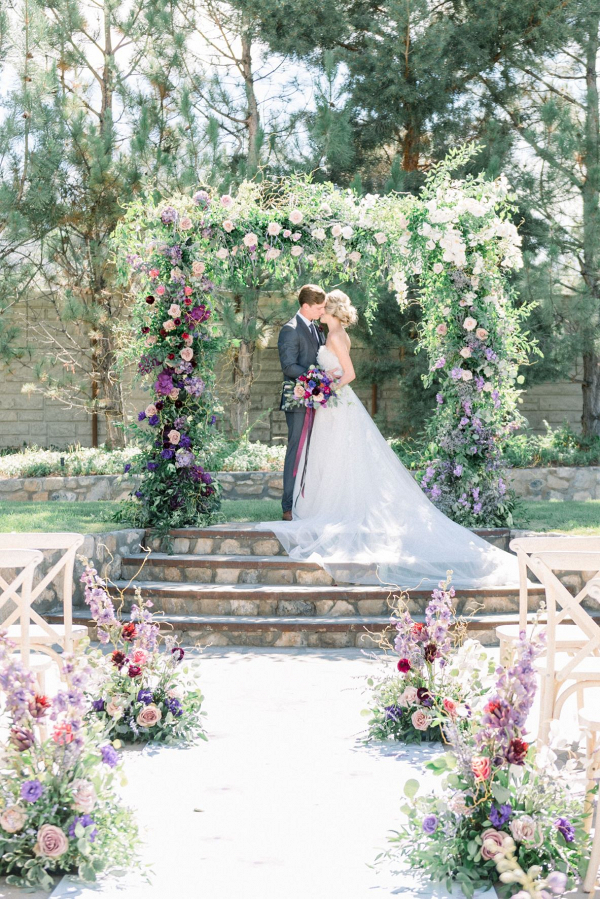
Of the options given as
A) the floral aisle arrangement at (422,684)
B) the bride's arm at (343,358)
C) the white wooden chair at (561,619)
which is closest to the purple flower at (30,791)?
the white wooden chair at (561,619)

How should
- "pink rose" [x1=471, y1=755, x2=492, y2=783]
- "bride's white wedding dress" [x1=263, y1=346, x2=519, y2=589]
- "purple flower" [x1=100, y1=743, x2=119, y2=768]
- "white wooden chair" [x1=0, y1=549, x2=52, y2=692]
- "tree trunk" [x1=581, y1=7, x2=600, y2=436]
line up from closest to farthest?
"pink rose" [x1=471, y1=755, x2=492, y2=783], "purple flower" [x1=100, y1=743, x2=119, y2=768], "white wooden chair" [x1=0, y1=549, x2=52, y2=692], "bride's white wedding dress" [x1=263, y1=346, x2=519, y2=589], "tree trunk" [x1=581, y1=7, x2=600, y2=436]

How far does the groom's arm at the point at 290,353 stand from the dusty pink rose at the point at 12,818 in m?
5.91

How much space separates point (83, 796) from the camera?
9.37 ft

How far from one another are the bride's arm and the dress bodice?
0.11ft

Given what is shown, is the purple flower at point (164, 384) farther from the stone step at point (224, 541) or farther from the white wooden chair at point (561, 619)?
the white wooden chair at point (561, 619)

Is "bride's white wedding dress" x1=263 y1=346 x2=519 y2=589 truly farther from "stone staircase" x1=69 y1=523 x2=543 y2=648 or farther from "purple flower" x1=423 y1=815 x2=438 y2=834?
"purple flower" x1=423 y1=815 x2=438 y2=834

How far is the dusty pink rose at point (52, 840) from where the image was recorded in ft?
9.26

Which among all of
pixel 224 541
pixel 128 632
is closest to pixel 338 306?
pixel 224 541

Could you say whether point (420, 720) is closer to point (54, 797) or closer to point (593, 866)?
point (593, 866)

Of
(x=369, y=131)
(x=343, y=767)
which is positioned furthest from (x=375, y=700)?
(x=369, y=131)

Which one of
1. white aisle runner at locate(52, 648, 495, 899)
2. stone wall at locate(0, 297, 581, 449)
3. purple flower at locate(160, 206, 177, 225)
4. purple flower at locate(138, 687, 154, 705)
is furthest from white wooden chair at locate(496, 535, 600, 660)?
stone wall at locate(0, 297, 581, 449)

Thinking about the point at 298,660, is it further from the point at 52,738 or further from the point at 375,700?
the point at 52,738

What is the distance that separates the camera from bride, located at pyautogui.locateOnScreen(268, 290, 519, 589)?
7359 millimetres

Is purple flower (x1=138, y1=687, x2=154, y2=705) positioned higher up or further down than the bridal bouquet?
further down
